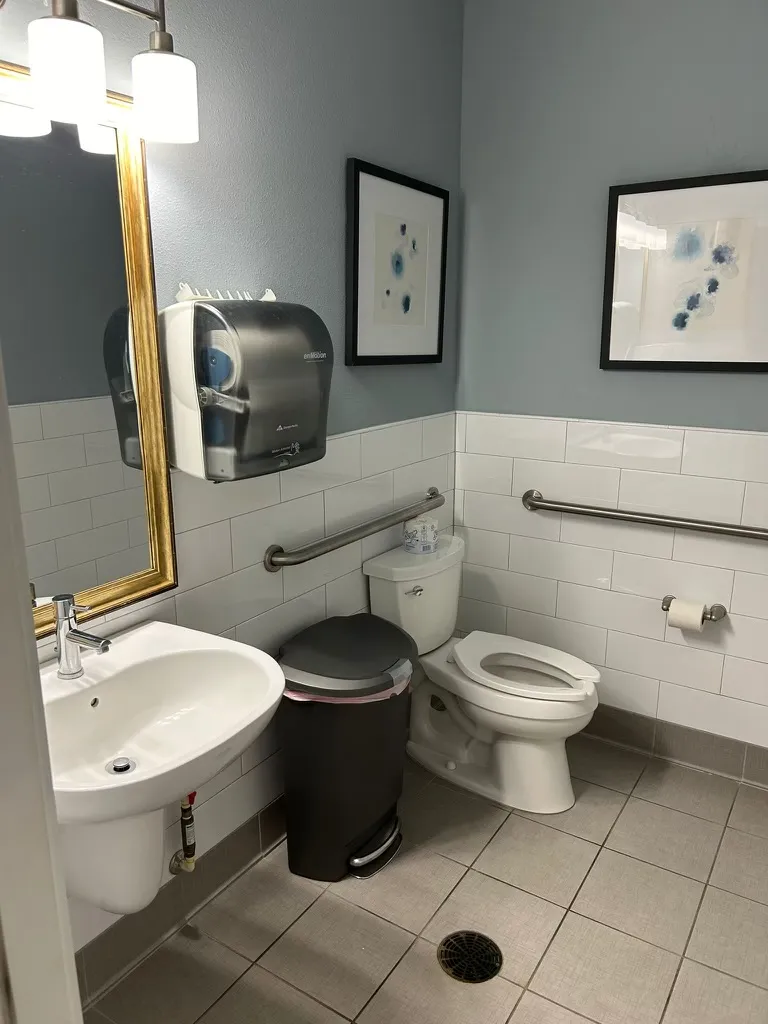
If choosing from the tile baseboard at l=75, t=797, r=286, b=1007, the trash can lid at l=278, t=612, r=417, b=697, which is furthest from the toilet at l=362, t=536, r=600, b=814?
the tile baseboard at l=75, t=797, r=286, b=1007

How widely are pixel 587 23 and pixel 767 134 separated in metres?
0.66

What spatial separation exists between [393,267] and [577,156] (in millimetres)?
697

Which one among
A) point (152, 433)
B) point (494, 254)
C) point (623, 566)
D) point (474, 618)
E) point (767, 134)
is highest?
point (767, 134)

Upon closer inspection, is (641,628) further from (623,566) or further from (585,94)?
(585,94)

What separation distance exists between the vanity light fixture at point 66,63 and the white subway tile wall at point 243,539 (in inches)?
21.2

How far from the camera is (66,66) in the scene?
1273mm

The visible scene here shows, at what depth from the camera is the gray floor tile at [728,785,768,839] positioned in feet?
7.49

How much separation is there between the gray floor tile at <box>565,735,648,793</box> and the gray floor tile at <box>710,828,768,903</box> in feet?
1.12

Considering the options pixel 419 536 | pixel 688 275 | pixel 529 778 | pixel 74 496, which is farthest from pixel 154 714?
pixel 688 275

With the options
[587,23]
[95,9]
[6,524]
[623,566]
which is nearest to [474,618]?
[623,566]

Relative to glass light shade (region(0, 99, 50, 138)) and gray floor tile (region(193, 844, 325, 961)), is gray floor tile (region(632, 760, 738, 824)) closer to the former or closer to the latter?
gray floor tile (region(193, 844, 325, 961))

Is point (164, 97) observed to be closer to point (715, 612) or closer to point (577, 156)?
point (577, 156)

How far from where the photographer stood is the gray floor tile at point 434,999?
166cm

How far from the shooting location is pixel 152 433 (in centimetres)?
167
